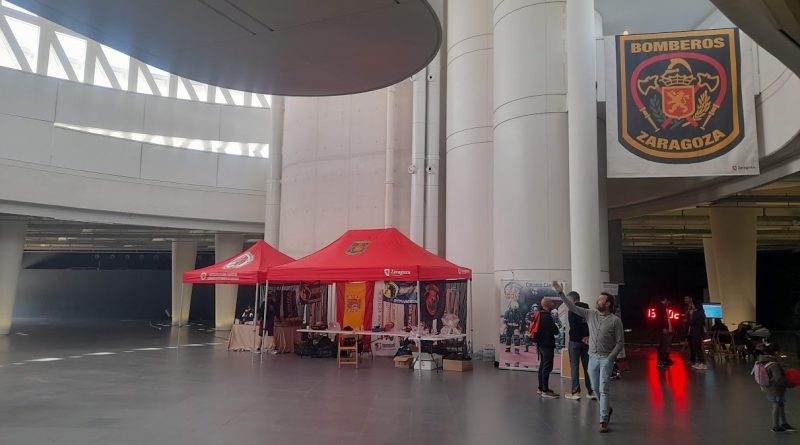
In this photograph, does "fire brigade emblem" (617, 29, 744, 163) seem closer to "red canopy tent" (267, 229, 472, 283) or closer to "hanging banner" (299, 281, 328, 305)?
"red canopy tent" (267, 229, 472, 283)

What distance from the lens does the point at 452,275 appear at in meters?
12.5

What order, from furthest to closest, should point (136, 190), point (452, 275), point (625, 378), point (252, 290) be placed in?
A: point (252, 290) → point (136, 190) → point (452, 275) → point (625, 378)

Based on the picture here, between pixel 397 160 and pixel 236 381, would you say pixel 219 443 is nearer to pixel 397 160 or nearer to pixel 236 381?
pixel 236 381

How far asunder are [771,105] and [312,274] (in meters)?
9.69

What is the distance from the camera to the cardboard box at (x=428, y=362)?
40.4ft

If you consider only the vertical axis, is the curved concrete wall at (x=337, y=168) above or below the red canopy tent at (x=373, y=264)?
above

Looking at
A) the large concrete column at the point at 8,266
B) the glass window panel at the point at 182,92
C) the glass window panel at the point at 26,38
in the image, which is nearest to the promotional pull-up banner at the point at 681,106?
the glass window panel at the point at 182,92

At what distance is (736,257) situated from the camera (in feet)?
63.7

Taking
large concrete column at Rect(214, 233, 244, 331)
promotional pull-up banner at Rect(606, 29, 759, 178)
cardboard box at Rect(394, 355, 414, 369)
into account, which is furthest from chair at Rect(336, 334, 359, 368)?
large concrete column at Rect(214, 233, 244, 331)

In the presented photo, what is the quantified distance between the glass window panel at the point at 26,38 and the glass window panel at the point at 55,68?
48 centimetres

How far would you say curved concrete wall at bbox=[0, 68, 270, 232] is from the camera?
18.8 m

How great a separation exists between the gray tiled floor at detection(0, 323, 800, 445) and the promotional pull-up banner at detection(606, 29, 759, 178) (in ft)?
14.1

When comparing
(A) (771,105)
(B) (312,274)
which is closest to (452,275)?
(B) (312,274)

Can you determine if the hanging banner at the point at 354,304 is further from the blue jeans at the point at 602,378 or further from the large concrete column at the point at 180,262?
the large concrete column at the point at 180,262
